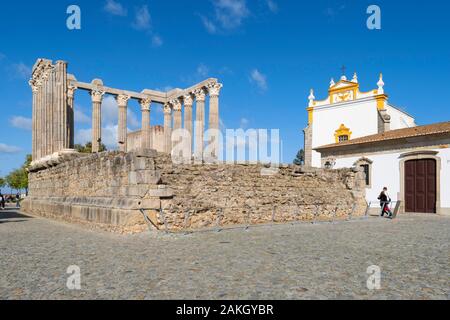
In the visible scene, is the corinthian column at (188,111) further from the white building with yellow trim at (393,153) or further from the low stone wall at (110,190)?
the low stone wall at (110,190)

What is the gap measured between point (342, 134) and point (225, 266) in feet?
88.4

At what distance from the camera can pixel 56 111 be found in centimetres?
1739

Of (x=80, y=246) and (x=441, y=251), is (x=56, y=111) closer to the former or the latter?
(x=80, y=246)

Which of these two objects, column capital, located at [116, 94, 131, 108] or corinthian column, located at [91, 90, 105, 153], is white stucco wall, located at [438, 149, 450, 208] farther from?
column capital, located at [116, 94, 131, 108]

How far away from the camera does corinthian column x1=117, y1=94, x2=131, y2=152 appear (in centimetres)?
2465

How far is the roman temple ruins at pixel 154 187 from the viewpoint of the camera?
9609mm

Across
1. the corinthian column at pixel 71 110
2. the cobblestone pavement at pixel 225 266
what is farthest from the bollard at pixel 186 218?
the corinthian column at pixel 71 110

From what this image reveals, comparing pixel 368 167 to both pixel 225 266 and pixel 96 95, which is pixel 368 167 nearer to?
pixel 96 95

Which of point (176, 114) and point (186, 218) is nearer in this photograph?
point (186, 218)

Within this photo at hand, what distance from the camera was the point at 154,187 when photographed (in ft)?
31.5

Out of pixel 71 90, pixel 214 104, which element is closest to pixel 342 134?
pixel 214 104

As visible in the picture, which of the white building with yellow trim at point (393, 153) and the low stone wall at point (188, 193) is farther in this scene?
the white building with yellow trim at point (393, 153)

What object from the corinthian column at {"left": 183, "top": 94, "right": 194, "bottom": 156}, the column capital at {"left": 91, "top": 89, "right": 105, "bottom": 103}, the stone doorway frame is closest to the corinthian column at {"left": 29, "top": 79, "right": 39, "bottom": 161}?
the column capital at {"left": 91, "top": 89, "right": 105, "bottom": 103}
